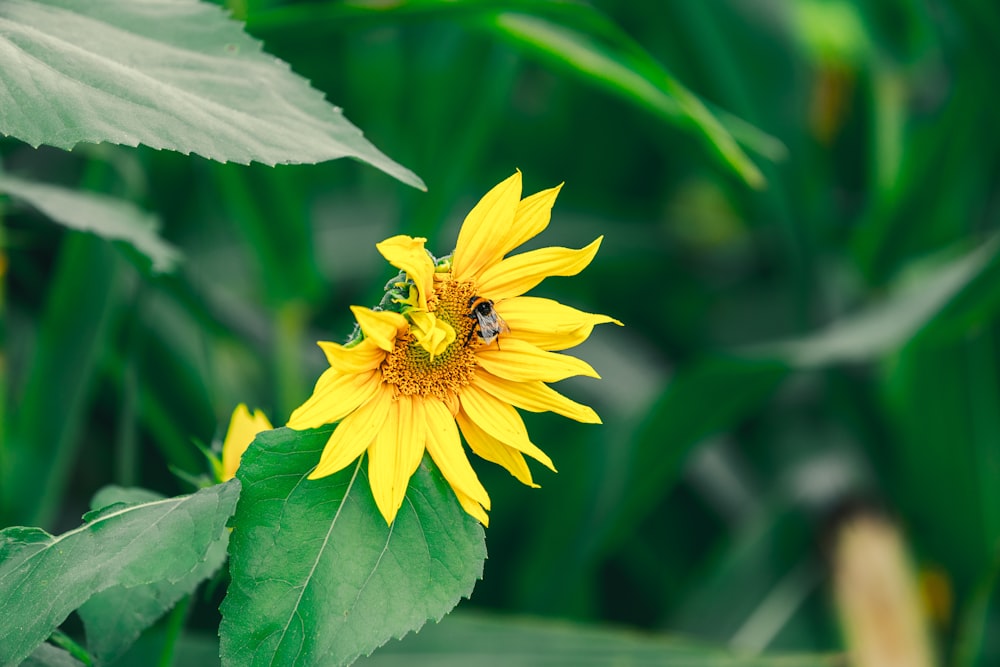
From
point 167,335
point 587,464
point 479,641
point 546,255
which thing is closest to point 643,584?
point 587,464

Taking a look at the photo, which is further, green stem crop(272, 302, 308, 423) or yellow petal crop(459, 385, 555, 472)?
green stem crop(272, 302, 308, 423)

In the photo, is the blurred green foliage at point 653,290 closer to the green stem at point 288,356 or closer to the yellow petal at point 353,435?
the green stem at point 288,356

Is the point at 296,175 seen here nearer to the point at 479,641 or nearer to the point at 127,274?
the point at 127,274

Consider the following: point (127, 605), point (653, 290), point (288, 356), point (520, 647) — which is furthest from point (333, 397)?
point (653, 290)

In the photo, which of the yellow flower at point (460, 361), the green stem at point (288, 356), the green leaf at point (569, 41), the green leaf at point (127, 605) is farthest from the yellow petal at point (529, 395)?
the green stem at point (288, 356)

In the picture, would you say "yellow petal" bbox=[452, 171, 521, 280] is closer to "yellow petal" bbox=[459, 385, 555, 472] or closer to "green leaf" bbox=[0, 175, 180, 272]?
"yellow petal" bbox=[459, 385, 555, 472]

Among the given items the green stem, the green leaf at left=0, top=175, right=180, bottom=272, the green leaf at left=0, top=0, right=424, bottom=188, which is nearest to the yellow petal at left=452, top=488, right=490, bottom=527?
the green leaf at left=0, top=0, right=424, bottom=188
